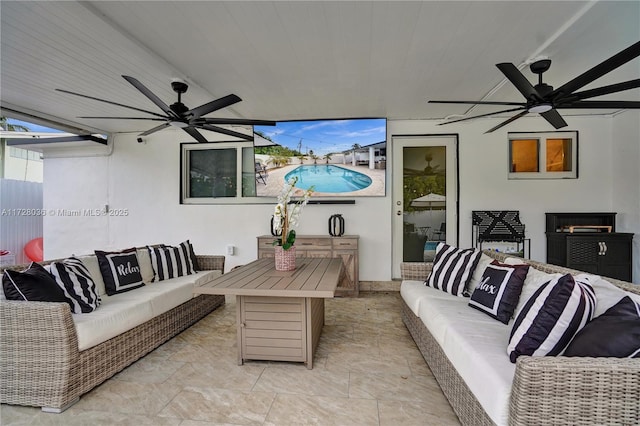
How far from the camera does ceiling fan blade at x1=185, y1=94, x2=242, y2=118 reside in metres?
2.48

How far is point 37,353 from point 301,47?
2809mm

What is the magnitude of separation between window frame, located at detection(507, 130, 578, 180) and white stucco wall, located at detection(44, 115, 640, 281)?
0.07 m

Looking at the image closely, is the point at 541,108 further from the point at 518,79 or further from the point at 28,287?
the point at 28,287

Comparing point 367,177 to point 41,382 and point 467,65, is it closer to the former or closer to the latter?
point 467,65

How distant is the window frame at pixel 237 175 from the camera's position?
5016mm

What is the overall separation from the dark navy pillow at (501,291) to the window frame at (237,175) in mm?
3404

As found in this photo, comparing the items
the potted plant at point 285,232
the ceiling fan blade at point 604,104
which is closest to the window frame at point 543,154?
the ceiling fan blade at point 604,104

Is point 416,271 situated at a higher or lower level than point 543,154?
lower

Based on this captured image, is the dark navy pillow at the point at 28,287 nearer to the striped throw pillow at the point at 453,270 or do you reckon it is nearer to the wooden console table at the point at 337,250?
the wooden console table at the point at 337,250

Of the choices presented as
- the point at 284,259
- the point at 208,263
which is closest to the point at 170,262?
the point at 208,263

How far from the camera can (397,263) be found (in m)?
4.75

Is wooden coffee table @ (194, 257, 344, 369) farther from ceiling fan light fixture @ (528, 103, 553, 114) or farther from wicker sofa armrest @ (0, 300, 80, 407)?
ceiling fan light fixture @ (528, 103, 553, 114)

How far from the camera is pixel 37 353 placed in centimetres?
185

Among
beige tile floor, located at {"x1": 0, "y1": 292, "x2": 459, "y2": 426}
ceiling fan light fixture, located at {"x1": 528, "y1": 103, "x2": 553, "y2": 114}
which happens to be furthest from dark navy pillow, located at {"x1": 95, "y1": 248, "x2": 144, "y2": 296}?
ceiling fan light fixture, located at {"x1": 528, "y1": 103, "x2": 553, "y2": 114}
